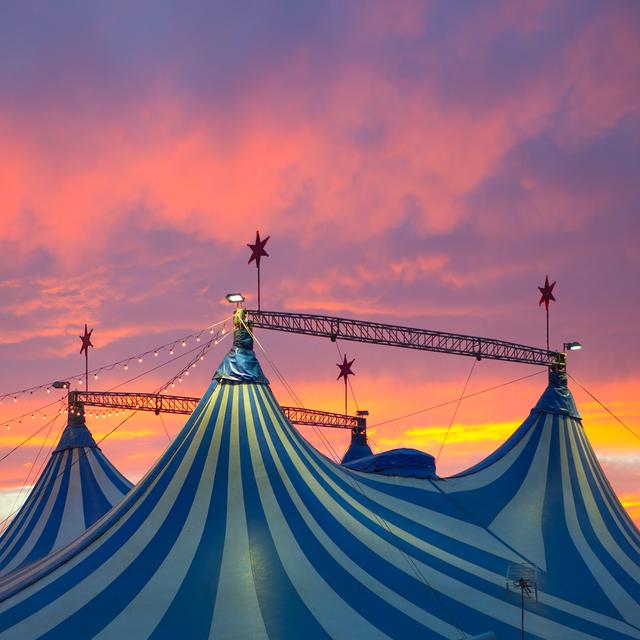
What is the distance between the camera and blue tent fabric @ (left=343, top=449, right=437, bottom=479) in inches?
509

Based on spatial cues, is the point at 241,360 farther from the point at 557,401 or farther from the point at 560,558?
the point at 557,401

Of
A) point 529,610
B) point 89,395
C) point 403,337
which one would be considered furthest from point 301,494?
point 89,395

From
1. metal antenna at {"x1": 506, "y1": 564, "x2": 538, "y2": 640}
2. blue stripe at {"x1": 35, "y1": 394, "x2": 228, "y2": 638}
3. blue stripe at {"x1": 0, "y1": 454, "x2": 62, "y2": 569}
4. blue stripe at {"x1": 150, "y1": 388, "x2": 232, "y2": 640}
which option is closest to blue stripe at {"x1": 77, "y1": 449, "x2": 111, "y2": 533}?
blue stripe at {"x1": 0, "y1": 454, "x2": 62, "y2": 569}

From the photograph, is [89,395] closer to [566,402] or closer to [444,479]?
[444,479]

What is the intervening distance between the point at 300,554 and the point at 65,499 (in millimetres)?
7937

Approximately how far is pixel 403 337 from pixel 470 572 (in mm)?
5130

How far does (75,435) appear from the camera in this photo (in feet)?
53.8

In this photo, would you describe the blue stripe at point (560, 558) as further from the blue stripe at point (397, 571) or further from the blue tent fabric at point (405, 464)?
the blue tent fabric at point (405, 464)

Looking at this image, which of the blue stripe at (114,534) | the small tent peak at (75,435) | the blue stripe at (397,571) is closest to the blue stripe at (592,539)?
the blue stripe at (397,571)

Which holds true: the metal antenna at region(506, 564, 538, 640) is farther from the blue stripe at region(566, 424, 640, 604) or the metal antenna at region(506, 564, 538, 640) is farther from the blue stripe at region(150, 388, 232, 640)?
the blue stripe at region(150, 388, 232, 640)

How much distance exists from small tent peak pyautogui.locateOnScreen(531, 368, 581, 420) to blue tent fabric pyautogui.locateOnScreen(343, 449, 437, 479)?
6.86 feet

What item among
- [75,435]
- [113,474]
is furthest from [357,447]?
[75,435]

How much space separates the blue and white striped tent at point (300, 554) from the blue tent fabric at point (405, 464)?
14.4 inches

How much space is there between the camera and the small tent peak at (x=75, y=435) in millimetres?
16312
